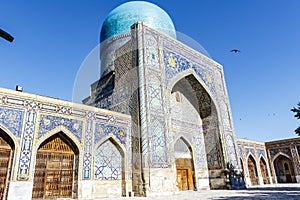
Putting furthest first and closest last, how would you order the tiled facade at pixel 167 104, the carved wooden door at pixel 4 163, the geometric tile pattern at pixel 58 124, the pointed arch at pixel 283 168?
the pointed arch at pixel 283 168
the tiled facade at pixel 167 104
the geometric tile pattern at pixel 58 124
the carved wooden door at pixel 4 163

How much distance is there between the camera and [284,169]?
15938mm

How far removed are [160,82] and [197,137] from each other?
3585mm

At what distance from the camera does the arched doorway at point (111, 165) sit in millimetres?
6949

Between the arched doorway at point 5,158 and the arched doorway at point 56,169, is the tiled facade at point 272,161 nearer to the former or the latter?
the arched doorway at point 56,169

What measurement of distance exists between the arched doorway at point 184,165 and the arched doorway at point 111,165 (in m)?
2.80

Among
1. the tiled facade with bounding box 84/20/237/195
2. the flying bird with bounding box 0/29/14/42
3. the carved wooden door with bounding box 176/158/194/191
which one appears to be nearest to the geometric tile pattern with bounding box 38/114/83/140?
the tiled facade with bounding box 84/20/237/195

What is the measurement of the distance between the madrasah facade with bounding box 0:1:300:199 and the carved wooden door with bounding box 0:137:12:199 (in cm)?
2

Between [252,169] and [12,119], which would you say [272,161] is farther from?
[12,119]

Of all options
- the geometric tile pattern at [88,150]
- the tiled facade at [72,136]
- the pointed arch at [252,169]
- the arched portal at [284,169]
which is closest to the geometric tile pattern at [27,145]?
the tiled facade at [72,136]

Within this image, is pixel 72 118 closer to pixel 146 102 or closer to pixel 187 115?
pixel 146 102

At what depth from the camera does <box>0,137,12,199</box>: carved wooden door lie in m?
5.33

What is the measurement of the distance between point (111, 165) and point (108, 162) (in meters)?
0.14

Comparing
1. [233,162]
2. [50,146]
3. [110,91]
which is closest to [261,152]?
[233,162]

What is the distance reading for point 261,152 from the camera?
15742mm
